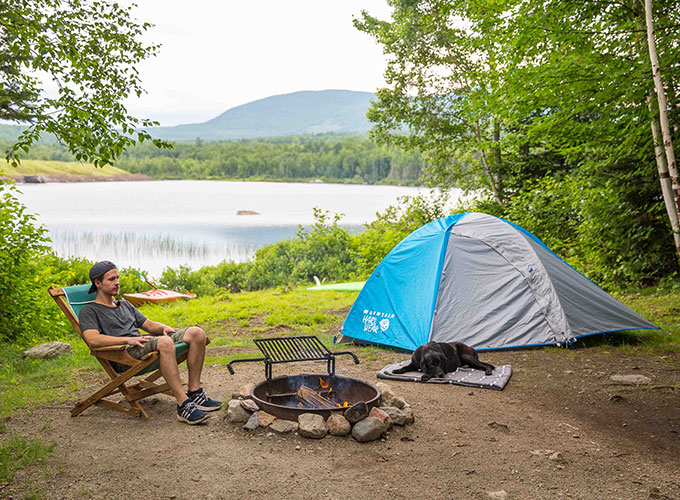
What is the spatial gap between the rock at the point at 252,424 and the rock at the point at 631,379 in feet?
10.8

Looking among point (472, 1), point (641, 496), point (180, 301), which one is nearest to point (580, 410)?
point (641, 496)

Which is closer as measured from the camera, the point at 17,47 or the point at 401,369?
the point at 17,47

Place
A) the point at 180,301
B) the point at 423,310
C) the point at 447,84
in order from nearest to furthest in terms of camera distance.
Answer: the point at 423,310, the point at 180,301, the point at 447,84

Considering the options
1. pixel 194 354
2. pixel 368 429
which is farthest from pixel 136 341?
pixel 368 429

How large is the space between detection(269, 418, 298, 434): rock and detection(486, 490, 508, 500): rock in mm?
1374

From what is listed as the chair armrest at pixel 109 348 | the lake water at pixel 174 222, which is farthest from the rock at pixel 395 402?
the lake water at pixel 174 222

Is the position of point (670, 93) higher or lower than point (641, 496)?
higher

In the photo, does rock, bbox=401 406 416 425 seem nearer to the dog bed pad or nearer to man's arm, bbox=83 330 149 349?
the dog bed pad

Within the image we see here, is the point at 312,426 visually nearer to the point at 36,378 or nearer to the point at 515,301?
the point at 36,378

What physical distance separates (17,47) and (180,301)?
7.06 metres

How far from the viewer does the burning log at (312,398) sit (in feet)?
13.9

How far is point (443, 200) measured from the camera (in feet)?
57.9

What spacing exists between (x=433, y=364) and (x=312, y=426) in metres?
1.92

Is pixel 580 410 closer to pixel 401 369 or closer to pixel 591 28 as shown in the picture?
pixel 401 369
